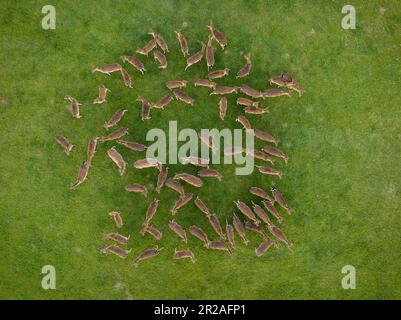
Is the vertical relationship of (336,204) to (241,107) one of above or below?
below

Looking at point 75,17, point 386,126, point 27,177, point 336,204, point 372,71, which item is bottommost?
point 336,204

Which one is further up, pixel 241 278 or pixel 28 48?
pixel 28 48

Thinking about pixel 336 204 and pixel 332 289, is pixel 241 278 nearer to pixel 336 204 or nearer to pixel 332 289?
pixel 332 289

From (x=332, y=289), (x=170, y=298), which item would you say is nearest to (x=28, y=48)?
(x=170, y=298)

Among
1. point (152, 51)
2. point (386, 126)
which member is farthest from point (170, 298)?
point (386, 126)
